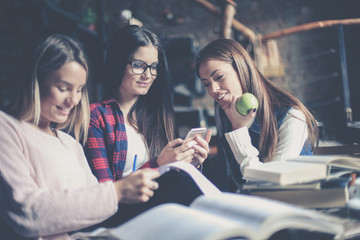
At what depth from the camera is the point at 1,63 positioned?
303 cm

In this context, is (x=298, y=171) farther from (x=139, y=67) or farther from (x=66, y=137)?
(x=139, y=67)

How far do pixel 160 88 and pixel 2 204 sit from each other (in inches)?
36.1

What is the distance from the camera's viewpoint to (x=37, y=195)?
0.71 m

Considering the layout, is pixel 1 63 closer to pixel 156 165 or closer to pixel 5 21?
pixel 5 21

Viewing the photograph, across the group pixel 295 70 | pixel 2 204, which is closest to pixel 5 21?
pixel 2 204

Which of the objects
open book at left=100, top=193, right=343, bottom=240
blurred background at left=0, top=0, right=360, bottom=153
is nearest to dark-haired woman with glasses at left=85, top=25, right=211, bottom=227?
open book at left=100, top=193, right=343, bottom=240

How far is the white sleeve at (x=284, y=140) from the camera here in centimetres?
112

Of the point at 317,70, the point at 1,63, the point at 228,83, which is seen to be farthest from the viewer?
the point at 317,70

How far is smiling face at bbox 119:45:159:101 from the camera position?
4.62 feet

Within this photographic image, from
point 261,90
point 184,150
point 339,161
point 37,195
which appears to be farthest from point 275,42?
point 37,195

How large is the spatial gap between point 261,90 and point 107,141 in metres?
0.69

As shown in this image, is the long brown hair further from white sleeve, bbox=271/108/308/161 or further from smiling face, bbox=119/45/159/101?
smiling face, bbox=119/45/159/101

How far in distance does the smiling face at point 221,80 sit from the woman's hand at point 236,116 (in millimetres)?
15

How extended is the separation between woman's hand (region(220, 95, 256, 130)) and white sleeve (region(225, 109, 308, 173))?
0.24 ft
